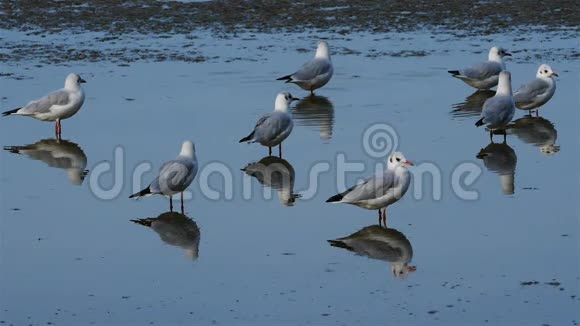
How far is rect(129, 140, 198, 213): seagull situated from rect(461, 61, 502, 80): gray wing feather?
6.83 metres

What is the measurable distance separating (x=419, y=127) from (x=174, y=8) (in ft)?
36.0

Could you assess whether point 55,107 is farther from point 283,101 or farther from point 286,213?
point 286,213

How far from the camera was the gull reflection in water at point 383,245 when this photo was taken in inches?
410

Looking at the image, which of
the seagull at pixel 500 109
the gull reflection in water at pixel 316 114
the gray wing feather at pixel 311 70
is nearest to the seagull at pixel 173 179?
the gull reflection in water at pixel 316 114

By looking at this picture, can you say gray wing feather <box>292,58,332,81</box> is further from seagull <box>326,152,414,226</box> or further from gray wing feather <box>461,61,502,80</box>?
seagull <box>326,152,414,226</box>

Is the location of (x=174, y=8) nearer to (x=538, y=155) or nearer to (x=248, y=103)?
(x=248, y=103)

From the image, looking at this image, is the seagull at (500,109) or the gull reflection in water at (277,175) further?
the seagull at (500,109)

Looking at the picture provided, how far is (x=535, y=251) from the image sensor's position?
416 inches

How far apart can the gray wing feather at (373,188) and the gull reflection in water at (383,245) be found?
12.0 inches

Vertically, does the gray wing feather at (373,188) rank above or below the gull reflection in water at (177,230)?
above

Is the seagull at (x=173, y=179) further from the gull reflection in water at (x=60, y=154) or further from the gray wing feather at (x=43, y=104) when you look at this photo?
the gray wing feather at (x=43, y=104)

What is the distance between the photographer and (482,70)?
60.1 feet

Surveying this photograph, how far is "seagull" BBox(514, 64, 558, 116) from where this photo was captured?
16.4 meters

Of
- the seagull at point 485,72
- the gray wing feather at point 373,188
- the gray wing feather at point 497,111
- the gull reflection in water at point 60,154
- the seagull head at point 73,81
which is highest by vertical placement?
the seagull at point 485,72
